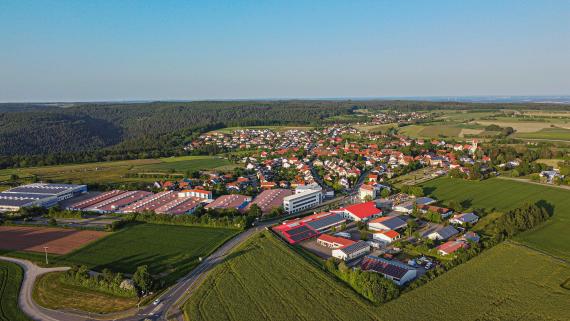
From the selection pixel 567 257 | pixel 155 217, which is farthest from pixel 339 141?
pixel 567 257

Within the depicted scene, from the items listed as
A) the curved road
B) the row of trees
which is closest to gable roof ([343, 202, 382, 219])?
the row of trees

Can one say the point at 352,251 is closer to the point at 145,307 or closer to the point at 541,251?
the point at 541,251

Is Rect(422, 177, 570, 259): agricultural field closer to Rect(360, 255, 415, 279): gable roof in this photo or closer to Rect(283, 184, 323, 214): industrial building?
Rect(360, 255, 415, 279): gable roof

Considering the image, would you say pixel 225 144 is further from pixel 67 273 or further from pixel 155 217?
pixel 67 273

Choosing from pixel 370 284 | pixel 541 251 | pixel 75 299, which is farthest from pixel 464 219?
pixel 75 299

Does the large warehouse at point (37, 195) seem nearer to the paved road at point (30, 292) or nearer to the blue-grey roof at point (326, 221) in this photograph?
the paved road at point (30, 292)

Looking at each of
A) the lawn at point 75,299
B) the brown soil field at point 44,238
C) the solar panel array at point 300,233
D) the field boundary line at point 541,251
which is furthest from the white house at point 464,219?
the brown soil field at point 44,238
